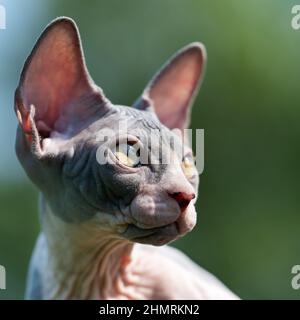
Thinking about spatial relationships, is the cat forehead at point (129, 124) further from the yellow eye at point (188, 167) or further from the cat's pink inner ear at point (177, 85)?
the cat's pink inner ear at point (177, 85)

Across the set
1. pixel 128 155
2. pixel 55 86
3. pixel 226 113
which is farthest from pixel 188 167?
pixel 226 113

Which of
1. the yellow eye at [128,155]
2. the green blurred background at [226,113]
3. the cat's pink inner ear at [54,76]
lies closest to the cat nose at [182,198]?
the yellow eye at [128,155]

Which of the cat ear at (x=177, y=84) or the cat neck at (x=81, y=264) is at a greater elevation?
the cat ear at (x=177, y=84)

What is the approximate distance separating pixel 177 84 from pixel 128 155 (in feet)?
1.80

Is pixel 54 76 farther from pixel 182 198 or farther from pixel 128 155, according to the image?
pixel 182 198

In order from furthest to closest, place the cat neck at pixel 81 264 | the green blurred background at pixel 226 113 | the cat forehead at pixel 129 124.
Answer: the green blurred background at pixel 226 113, the cat neck at pixel 81 264, the cat forehead at pixel 129 124

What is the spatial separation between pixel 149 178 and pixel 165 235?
0.12 metres

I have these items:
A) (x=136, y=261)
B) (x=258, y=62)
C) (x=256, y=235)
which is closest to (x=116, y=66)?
(x=258, y=62)

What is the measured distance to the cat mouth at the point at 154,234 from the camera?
1.48 metres

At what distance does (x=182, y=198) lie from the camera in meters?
1.46

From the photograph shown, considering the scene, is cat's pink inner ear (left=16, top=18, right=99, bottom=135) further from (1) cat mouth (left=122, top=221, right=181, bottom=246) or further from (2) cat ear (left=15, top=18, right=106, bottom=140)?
(1) cat mouth (left=122, top=221, right=181, bottom=246)

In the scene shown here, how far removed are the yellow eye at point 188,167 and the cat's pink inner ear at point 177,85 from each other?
0.39m

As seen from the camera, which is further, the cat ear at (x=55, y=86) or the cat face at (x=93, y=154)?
the cat ear at (x=55, y=86)

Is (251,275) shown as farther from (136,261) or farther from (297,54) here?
(136,261)
